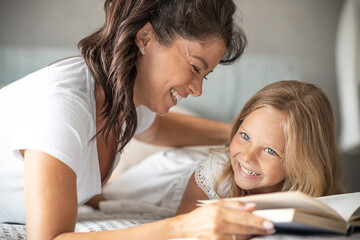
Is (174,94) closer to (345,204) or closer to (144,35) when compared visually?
(144,35)

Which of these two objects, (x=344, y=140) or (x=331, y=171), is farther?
(x=344, y=140)

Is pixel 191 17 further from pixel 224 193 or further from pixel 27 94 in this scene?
pixel 224 193

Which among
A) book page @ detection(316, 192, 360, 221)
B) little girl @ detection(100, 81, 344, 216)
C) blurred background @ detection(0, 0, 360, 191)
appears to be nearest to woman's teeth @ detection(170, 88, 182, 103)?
little girl @ detection(100, 81, 344, 216)

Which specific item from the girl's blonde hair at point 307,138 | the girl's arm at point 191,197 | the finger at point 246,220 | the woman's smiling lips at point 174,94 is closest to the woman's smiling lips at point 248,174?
the girl's blonde hair at point 307,138

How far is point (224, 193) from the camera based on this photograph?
148 centimetres

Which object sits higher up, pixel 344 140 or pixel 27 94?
pixel 27 94

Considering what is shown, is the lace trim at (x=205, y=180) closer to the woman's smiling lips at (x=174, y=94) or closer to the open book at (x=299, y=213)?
the woman's smiling lips at (x=174, y=94)

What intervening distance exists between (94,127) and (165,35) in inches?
13.4

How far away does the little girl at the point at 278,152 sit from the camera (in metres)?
1.32

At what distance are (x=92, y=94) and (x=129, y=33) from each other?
0.21m

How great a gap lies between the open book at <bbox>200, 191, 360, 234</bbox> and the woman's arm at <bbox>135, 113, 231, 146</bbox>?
38.3 inches

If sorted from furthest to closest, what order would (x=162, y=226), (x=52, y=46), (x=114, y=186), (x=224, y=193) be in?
1. (x=52, y=46)
2. (x=114, y=186)
3. (x=224, y=193)
4. (x=162, y=226)

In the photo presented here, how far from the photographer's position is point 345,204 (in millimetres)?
1007

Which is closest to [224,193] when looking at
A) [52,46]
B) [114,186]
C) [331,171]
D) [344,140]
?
[331,171]
